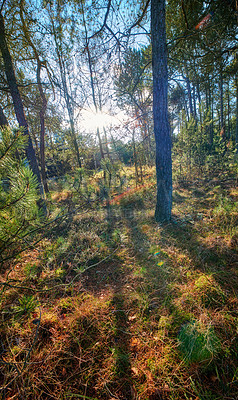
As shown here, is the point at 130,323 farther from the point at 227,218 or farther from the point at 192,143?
the point at 192,143

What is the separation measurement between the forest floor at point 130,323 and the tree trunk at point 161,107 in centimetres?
112

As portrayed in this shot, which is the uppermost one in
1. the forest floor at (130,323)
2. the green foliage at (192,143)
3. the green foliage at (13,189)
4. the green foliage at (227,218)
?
the green foliage at (192,143)

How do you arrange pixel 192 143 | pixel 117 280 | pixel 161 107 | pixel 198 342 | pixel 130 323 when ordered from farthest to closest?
pixel 192 143, pixel 161 107, pixel 117 280, pixel 130 323, pixel 198 342

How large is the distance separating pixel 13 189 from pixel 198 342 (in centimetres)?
204

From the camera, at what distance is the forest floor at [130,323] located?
45.3 inches

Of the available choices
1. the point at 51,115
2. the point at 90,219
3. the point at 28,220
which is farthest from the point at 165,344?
the point at 51,115

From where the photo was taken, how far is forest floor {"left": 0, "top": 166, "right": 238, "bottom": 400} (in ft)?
3.77

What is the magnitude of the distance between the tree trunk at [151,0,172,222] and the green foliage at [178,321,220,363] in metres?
2.67

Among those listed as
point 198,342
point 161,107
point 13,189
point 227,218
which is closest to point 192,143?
point 161,107

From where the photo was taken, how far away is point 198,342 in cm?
131

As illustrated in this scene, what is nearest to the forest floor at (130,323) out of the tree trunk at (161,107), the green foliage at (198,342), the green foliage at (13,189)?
the green foliage at (198,342)

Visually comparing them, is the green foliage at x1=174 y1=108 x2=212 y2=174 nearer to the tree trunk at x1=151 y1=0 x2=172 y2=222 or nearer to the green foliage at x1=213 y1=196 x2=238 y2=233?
the tree trunk at x1=151 y1=0 x2=172 y2=222

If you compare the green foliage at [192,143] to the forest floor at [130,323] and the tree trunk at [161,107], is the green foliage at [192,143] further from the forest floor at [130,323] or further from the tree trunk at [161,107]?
the forest floor at [130,323]

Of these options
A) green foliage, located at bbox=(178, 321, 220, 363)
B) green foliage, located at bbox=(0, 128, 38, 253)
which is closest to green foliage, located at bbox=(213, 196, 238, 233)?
green foliage, located at bbox=(178, 321, 220, 363)
